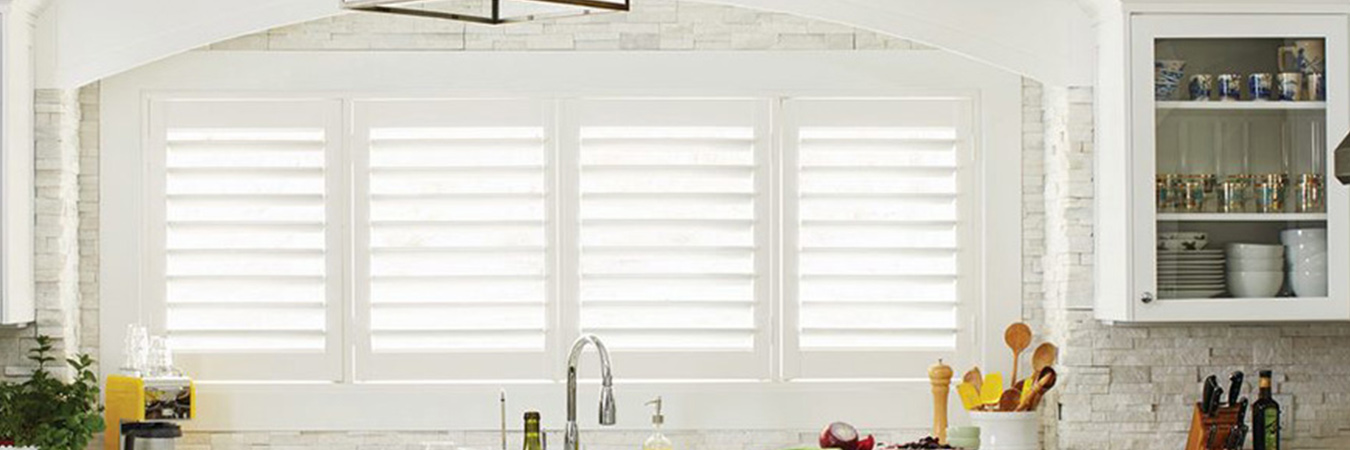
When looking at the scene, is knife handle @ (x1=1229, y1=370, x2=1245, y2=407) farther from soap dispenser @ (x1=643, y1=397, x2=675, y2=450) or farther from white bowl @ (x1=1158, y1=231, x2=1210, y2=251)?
soap dispenser @ (x1=643, y1=397, x2=675, y2=450)

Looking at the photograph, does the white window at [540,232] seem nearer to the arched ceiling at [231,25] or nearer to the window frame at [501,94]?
the window frame at [501,94]

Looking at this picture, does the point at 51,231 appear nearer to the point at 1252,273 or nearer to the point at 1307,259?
the point at 1252,273

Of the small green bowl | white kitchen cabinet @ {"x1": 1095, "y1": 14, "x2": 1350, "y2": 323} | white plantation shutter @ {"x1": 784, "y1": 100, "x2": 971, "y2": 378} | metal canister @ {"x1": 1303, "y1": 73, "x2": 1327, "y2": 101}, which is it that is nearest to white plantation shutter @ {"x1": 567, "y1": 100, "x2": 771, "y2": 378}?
white plantation shutter @ {"x1": 784, "y1": 100, "x2": 971, "y2": 378}

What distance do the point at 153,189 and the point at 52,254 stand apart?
0.35 metres

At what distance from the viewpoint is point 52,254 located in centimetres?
477

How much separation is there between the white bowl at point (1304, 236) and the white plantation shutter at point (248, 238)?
2.62 m

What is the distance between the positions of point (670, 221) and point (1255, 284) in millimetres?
1615

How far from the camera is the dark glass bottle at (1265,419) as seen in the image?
4758 millimetres

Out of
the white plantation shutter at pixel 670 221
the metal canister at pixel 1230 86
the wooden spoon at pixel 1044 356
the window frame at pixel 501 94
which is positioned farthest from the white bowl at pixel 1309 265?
the white plantation shutter at pixel 670 221

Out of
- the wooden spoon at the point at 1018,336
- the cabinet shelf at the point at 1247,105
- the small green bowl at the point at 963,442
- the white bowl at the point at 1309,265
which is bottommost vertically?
the small green bowl at the point at 963,442

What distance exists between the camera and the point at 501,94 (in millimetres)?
4977

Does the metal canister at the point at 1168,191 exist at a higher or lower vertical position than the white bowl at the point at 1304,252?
higher

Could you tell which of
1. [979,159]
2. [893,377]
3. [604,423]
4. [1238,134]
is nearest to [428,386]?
[604,423]

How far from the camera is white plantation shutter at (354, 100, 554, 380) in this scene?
498cm
